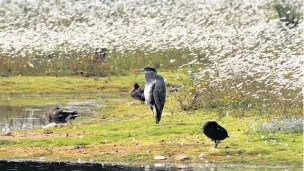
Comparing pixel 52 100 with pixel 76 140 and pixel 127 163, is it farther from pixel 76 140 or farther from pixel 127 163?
pixel 127 163

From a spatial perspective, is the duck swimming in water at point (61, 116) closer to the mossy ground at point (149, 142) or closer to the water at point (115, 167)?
the mossy ground at point (149, 142)

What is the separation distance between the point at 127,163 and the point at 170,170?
79.4 inches

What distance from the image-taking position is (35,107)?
143ft

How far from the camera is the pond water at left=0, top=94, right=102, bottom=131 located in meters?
35.8

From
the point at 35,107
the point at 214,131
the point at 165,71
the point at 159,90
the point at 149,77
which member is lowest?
the point at 214,131

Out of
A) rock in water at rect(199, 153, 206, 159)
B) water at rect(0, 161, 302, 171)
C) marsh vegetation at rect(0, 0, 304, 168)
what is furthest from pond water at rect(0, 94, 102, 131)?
rock in water at rect(199, 153, 206, 159)

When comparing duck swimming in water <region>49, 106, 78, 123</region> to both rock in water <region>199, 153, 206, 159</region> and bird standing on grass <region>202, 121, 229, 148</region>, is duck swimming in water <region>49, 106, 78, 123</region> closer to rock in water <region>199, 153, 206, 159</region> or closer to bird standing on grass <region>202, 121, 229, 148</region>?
bird standing on grass <region>202, 121, 229, 148</region>

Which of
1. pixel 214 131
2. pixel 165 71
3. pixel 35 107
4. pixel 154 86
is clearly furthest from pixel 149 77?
pixel 165 71

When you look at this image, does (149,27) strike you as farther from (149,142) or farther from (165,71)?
(149,142)

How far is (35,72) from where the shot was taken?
58469 millimetres

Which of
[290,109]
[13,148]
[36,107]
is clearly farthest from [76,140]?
[36,107]

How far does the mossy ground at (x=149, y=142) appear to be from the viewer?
25.2 metres

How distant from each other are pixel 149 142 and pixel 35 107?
1698 centimetres

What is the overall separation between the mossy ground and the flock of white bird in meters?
14.7
